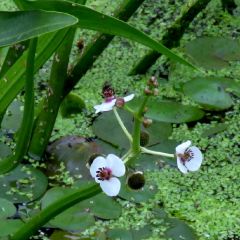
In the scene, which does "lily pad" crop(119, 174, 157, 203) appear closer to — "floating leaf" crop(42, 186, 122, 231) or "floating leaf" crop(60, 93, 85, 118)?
"floating leaf" crop(42, 186, 122, 231)

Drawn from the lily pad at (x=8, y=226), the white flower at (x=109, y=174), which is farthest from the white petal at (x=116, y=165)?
the lily pad at (x=8, y=226)

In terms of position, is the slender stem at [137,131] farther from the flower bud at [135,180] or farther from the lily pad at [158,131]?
the lily pad at [158,131]

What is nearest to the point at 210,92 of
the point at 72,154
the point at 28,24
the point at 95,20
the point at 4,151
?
the point at 72,154

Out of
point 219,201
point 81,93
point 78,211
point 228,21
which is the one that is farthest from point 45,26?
point 228,21

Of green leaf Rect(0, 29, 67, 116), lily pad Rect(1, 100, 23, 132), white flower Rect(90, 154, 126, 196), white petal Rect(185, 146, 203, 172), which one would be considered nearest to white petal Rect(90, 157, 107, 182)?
white flower Rect(90, 154, 126, 196)

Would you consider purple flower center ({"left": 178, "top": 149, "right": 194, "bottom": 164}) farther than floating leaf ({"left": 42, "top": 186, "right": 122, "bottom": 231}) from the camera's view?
No

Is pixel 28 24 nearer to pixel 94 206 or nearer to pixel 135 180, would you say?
pixel 135 180
